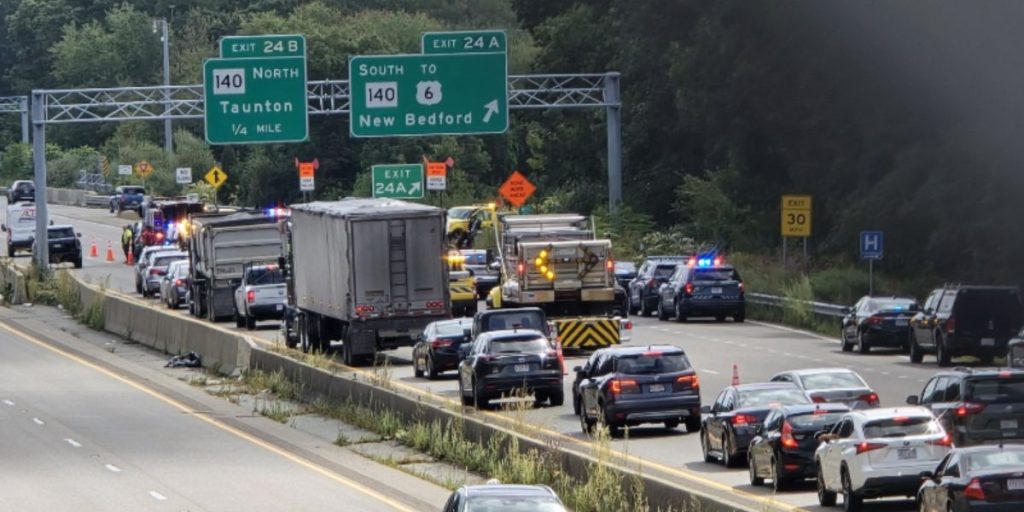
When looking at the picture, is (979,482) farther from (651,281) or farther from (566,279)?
(651,281)

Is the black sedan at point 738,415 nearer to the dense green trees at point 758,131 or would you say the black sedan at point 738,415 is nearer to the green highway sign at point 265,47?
the dense green trees at point 758,131

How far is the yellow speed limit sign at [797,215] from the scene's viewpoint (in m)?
56.9

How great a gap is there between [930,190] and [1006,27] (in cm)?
500

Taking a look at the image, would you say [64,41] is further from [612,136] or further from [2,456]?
[2,456]

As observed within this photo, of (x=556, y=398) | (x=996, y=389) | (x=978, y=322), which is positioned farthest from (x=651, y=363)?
(x=978, y=322)

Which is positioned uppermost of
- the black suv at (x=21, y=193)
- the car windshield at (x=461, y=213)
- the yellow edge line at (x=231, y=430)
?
the black suv at (x=21, y=193)

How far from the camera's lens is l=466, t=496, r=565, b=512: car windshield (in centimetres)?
1702

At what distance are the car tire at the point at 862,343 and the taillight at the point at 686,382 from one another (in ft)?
51.5

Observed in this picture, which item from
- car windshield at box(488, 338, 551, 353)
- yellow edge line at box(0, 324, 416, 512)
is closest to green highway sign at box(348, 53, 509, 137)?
yellow edge line at box(0, 324, 416, 512)

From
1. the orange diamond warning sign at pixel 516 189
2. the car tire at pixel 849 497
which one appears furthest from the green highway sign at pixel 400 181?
the car tire at pixel 849 497

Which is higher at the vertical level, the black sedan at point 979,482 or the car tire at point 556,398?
the black sedan at point 979,482

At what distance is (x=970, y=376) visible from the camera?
86.5 feet

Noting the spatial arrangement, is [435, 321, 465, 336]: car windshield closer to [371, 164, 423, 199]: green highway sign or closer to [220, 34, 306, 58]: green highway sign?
[220, 34, 306, 58]: green highway sign

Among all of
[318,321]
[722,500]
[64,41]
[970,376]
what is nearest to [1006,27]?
[318,321]
